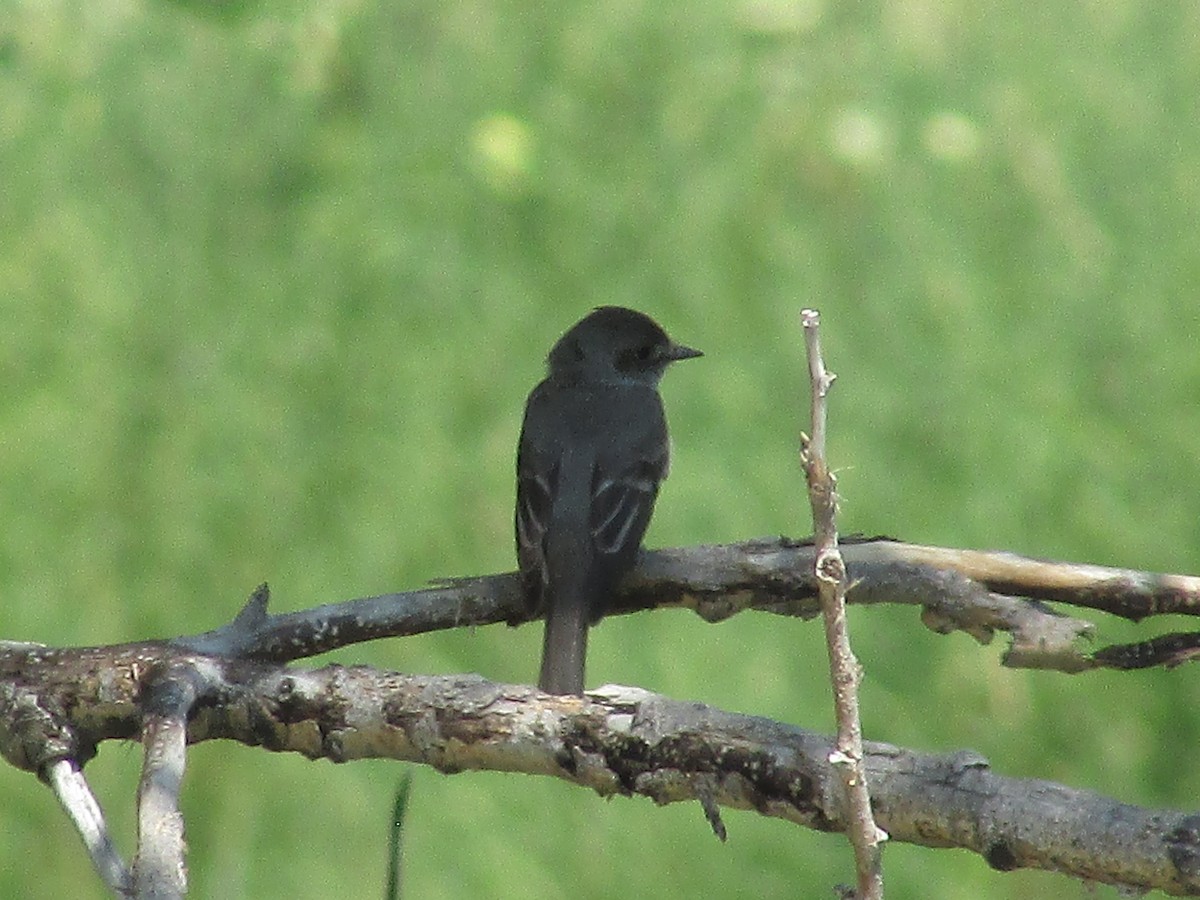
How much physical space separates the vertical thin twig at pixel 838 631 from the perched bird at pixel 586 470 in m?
1.93

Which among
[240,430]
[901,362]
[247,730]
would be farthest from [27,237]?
[247,730]

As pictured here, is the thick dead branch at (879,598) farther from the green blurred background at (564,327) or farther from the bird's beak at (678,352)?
the green blurred background at (564,327)

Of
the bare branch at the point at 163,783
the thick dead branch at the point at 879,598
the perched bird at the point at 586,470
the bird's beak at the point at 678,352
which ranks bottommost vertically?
the bare branch at the point at 163,783

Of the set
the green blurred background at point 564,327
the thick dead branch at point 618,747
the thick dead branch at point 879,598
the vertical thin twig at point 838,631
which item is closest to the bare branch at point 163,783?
the thick dead branch at point 618,747

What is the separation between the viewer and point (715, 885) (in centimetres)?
593

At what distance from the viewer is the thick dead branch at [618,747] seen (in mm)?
2436

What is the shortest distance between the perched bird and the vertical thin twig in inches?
75.9

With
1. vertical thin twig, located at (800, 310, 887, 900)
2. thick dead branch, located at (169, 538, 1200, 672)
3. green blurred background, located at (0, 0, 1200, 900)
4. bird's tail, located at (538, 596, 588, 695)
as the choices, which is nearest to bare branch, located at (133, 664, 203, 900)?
thick dead branch, located at (169, 538, 1200, 672)

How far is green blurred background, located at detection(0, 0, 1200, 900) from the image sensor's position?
598cm

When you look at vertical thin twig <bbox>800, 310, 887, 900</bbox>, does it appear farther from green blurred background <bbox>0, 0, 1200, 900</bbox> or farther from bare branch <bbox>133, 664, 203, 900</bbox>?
green blurred background <bbox>0, 0, 1200, 900</bbox>

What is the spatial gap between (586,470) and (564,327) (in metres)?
1.65

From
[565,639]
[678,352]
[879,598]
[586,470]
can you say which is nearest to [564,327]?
[678,352]

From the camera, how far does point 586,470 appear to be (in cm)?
498

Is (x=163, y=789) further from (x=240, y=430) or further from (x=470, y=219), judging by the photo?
(x=470, y=219)
